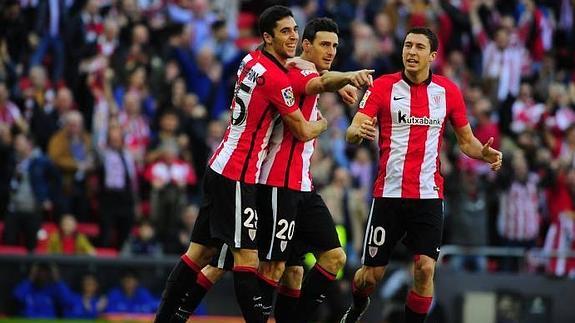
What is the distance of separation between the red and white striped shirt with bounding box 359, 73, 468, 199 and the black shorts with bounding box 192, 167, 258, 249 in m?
1.48

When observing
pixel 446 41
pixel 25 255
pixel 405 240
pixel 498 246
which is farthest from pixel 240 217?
pixel 446 41

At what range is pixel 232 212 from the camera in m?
11.4

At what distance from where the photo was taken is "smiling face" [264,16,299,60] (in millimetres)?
11461

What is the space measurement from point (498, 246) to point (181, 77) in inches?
236

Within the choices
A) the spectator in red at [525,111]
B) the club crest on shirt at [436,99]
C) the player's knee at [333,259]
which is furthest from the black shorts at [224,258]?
the spectator in red at [525,111]

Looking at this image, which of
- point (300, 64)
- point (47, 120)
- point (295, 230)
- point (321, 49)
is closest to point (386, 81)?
point (321, 49)

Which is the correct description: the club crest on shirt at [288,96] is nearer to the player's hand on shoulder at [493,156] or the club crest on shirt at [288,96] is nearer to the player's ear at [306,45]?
the player's ear at [306,45]

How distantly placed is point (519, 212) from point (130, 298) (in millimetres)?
6870

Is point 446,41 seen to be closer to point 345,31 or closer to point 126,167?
point 345,31

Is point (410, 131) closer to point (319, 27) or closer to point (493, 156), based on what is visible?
point (493, 156)

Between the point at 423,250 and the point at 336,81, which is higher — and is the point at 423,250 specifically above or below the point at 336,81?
below

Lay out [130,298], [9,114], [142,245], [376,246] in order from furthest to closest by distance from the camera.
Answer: [142,245]
[9,114]
[130,298]
[376,246]

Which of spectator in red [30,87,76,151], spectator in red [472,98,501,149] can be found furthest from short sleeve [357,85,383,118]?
spectator in red [472,98,501,149]

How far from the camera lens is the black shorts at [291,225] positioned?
11617 millimetres
